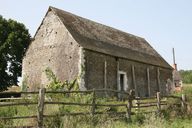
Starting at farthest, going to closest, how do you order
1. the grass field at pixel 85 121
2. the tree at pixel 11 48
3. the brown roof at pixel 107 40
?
the tree at pixel 11 48, the brown roof at pixel 107 40, the grass field at pixel 85 121

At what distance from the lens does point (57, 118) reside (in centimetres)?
1098

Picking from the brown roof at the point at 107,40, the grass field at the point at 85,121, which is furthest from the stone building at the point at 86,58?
the grass field at the point at 85,121

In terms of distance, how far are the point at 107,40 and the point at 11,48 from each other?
10.6 metres

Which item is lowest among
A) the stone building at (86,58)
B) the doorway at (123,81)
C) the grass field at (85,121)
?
the grass field at (85,121)

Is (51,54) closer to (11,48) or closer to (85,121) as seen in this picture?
(11,48)

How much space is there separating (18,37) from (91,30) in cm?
964

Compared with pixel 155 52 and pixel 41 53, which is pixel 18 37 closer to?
pixel 41 53

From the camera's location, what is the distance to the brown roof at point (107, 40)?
24.8m

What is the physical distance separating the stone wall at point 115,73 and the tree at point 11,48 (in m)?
11.6

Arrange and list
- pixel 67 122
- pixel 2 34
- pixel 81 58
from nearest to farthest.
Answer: pixel 67 122 → pixel 81 58 → pixel 2 34

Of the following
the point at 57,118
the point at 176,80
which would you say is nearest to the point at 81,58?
the point at 57,118

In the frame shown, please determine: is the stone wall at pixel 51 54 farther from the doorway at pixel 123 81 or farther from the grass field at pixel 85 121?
the grass field at pixel 85 121

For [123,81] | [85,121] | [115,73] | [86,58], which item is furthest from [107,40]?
[85,121]

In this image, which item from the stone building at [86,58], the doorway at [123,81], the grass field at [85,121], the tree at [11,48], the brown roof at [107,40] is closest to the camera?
the grass field at [85,121]
